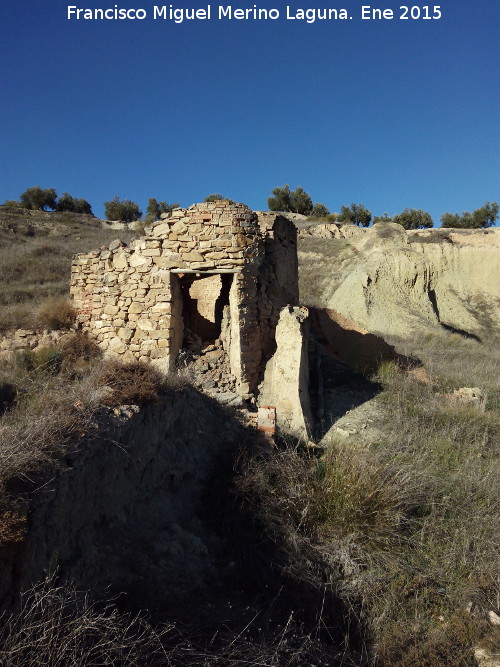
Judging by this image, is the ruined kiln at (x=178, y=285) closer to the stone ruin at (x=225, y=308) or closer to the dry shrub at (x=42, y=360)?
the stone ruin at (x=225, y=308)

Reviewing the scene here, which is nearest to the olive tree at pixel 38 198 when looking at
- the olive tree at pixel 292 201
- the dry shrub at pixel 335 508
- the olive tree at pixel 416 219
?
the olive tree at pixel 292 201

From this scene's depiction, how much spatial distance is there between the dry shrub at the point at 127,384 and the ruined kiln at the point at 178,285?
167cm

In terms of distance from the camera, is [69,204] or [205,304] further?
[69,204]

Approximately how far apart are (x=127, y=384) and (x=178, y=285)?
2.96m

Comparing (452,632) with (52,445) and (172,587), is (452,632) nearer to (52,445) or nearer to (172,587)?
(172,587)

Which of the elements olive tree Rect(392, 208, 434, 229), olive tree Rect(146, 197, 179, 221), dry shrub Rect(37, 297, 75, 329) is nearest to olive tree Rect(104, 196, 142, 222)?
olive tree Rect(146, 197, 179, 221)

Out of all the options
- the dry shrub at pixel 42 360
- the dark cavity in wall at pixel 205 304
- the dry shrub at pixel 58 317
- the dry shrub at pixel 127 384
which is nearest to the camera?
the dry shrub at pixel 127 384

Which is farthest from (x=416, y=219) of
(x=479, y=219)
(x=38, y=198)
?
(x=38, y=198)

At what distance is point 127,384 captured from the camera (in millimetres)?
5281

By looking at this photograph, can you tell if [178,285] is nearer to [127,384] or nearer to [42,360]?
[42,360]

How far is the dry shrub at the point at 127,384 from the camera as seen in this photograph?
504cm

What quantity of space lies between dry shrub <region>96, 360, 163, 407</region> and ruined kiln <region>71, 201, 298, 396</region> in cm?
167

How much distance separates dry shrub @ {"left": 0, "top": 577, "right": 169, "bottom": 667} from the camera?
245cm

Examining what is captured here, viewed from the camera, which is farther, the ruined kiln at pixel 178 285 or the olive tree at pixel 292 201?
the olive tree at pixel 292 201
